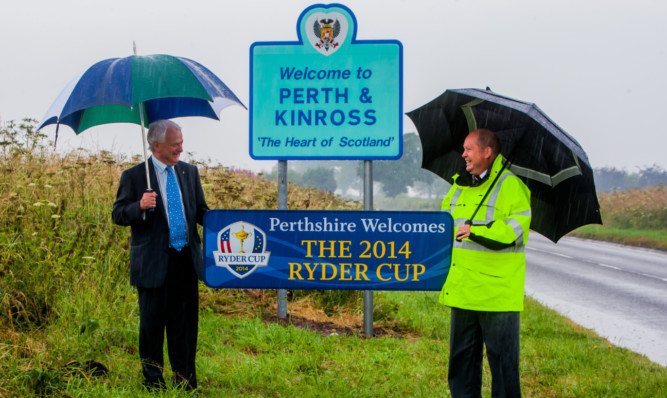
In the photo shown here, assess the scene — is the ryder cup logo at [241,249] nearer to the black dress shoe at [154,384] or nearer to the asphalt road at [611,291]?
the black dress shoe at [154,384]

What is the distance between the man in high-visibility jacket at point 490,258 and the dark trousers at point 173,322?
5.68 ft

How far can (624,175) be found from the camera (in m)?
108

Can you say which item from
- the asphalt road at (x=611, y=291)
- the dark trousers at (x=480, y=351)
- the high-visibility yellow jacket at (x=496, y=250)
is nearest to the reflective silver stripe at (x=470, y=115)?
the high-visibility yellow jacket at (x=496, y=250)

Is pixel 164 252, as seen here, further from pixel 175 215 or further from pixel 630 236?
pixel 630 236

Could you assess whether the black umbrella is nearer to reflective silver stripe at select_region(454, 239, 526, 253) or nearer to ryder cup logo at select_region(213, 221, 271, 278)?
reflective silver stripe at select_region(454, 239, 526, 253)

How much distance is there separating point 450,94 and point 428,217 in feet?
3.18

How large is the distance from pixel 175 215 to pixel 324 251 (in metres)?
1.15

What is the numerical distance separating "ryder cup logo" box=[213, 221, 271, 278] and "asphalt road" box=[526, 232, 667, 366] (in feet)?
14.1

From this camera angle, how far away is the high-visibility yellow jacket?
3570 mm

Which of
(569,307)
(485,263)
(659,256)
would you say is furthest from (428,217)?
(659,256)

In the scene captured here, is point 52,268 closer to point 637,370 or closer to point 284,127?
point 284,127

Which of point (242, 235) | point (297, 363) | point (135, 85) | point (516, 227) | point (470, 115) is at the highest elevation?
point (135, 85)

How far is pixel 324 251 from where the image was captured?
4.65m

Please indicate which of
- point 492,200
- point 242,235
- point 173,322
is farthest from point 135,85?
point 492,200
